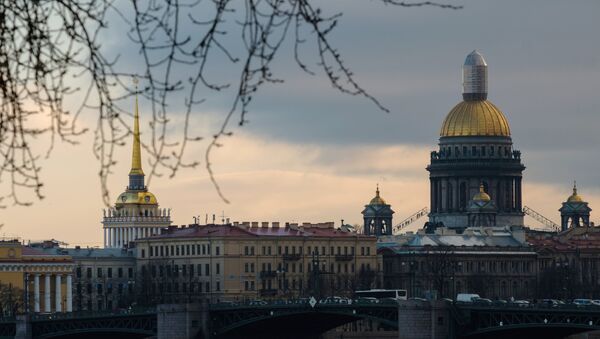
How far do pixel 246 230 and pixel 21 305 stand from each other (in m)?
21.2

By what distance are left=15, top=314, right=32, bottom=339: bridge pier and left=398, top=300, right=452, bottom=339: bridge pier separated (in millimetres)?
15481

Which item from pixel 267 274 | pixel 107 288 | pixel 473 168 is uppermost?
pixel 473 168

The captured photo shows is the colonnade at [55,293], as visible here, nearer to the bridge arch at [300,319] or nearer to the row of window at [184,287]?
the row of window at [184,287]

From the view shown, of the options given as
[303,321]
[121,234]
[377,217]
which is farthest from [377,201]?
[303,321]

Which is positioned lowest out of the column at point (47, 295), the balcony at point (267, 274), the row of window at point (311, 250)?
the column at point (47, 295)

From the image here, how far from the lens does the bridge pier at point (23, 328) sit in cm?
9106

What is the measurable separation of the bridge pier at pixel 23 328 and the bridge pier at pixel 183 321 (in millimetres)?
5096

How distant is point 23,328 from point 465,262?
6791cm

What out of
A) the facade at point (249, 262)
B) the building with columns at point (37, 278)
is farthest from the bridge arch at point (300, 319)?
the facade at point (249, 262)

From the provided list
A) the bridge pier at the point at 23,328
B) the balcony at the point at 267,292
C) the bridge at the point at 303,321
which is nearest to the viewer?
the bridge at the point at 303,321

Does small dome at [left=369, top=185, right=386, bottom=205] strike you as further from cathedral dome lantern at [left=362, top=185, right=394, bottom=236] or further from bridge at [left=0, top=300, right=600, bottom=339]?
bridge at [left=0, top=300, right=600, bottom=339]

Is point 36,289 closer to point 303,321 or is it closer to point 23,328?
point 23,328

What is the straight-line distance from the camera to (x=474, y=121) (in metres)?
174

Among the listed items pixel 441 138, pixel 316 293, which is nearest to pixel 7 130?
pixel 316 293
